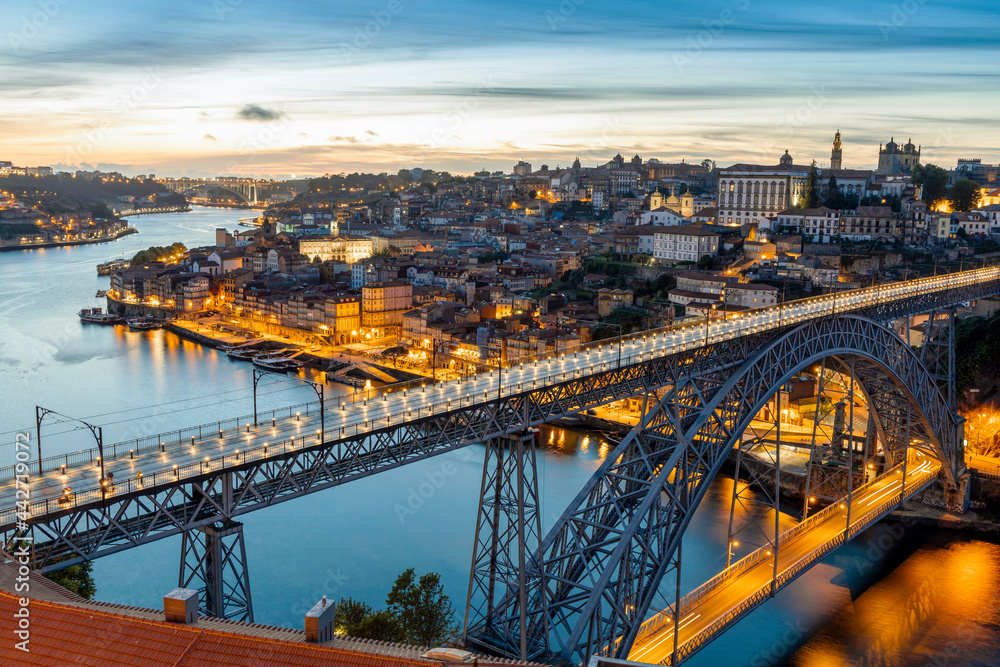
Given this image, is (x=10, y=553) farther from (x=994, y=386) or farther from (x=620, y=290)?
(x=620, y=290)

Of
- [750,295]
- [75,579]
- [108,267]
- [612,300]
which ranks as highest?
[750,295]

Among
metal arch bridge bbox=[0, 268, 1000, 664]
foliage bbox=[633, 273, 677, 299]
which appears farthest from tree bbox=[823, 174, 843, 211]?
metal arch bridge bbox=[0, 268, 1000, 664]

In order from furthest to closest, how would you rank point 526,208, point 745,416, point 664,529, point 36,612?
point 526,208, point 745,416, point 664,529, point 36,612

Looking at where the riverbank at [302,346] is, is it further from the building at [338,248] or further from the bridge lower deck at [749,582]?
the building at [338,248]

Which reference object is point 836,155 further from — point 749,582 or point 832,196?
point 749,582

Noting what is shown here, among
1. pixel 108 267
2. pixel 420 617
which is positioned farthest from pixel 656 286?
pixel 108 267

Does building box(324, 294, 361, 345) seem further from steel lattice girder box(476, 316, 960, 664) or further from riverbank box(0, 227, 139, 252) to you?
riverbank box(0, 227, 139, 252)

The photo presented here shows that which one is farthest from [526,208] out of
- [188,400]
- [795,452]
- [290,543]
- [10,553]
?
[10,553]
